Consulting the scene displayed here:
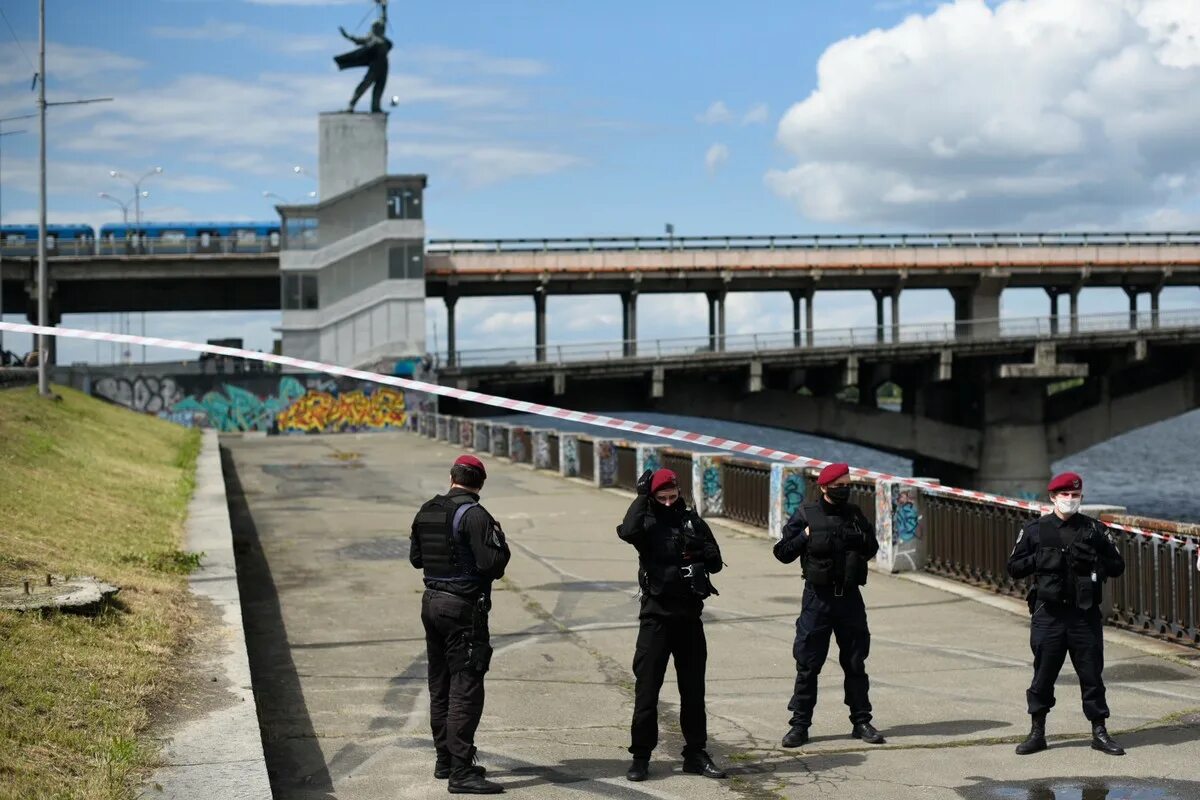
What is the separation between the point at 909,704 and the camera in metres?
9.38

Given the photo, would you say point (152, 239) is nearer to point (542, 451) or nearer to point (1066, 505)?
point (542, 451)

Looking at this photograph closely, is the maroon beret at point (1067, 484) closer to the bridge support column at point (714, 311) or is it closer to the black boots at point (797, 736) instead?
the black boots at point (797, 736)

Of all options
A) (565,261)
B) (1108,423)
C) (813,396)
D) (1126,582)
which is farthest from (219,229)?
(1126,582)

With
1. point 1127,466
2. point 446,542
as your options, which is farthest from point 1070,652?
point 1127,466

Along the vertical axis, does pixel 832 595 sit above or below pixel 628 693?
above

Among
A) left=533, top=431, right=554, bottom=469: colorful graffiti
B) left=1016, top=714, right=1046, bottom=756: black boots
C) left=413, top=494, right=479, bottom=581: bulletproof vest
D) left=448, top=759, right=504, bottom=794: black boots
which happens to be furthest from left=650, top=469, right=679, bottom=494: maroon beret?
left=533, top=431, right=554, bottom=469: colorful graffiti

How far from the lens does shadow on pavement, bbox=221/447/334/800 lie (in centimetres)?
747

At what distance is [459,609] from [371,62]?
7144 centimetres

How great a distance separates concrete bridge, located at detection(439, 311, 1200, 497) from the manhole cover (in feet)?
140

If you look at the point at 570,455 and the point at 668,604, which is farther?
the point at 570,455

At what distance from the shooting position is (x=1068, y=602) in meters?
8.00

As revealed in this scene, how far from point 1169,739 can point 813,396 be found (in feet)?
206

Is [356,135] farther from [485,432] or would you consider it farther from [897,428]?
[485,432]

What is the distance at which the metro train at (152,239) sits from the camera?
71688 mm
